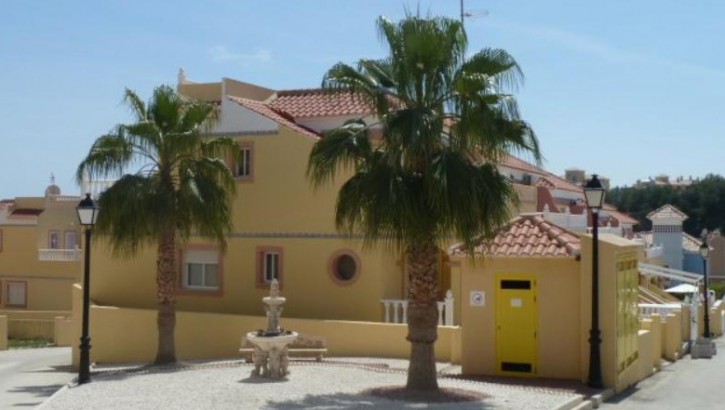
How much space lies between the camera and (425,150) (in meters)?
15.7

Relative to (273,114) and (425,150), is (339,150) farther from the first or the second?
(273,114)

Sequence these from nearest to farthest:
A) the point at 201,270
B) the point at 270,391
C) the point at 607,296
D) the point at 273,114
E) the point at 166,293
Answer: the point at 270,391
the point at 607,296
the point at 166,293
the point at 273,114
the point at 201,270

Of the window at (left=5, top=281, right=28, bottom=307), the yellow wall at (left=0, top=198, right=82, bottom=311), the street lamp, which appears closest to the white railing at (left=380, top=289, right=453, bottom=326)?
the street lamp

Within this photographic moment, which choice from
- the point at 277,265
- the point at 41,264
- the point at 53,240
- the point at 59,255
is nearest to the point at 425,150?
the point at 277,265

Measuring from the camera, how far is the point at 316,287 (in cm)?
2647

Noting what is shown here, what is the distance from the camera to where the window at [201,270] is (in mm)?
28250

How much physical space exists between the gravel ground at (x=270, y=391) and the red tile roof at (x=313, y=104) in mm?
9077

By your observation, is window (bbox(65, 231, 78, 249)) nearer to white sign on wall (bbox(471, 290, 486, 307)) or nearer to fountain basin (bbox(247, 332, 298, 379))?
fountain basin (bbox(247, 332, 298, 379))

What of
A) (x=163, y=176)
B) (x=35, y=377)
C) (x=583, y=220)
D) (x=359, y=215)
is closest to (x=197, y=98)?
(x=163, y=176)

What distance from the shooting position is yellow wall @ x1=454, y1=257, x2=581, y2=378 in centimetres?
1889

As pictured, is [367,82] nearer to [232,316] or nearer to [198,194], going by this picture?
[198,194]

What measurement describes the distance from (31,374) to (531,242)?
14703mm

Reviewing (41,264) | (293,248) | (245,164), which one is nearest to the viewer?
(293,248)

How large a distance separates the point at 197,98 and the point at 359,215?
605 inches
